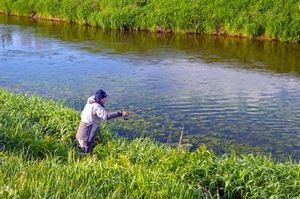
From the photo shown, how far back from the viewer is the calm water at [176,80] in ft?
40.2

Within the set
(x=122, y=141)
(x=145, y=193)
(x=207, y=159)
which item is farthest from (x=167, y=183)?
(x=122, y=141)

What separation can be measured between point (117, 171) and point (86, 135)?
2.53 m

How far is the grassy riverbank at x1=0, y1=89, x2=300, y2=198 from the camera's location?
593cm

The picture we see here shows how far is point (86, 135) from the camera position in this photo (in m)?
9.34

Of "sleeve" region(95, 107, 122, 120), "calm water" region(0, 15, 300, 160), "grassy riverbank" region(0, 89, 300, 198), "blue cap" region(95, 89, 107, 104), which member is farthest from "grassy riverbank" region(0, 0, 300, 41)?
"sleeve" region(95, 107, 122, 120)

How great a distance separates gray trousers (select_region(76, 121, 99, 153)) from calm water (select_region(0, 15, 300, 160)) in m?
2.29

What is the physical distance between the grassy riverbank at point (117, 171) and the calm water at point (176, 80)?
2.52 m

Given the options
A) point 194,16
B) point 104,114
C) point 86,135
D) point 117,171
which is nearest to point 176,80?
point 86,135

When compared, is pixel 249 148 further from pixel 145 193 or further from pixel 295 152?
pixel 145 193

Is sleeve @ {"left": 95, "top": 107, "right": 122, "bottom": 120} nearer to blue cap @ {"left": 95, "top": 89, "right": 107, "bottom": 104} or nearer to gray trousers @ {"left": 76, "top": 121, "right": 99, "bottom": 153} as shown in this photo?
blue cap @ {"left": 95, "top": 89, "right": 107, "bottom": 104}

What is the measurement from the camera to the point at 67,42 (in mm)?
26812

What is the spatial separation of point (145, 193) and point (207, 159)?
6.55 ft

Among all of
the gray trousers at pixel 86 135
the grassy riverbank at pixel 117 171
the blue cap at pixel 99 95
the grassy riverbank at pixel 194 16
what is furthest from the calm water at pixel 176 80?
the blue cap at pixel 99 95

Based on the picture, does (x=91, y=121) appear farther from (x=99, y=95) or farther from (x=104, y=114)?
(x=99, y=95)
